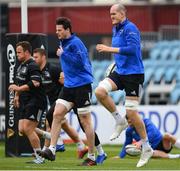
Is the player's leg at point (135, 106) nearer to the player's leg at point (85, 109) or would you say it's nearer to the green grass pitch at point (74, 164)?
the green grass pitch at point (74, 164)

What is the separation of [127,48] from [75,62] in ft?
3.19

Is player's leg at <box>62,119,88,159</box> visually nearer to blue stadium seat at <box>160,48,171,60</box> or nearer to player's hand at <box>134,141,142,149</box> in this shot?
player's hand at <box>134,141,142,149</box>

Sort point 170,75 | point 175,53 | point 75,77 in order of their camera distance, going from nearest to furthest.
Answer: point 75,77
point 170,75
point 175,53

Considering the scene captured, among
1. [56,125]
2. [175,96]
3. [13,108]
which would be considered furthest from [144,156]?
[175,96]

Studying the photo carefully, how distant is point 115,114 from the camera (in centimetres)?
1505

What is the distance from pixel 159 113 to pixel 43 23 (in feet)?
42.4

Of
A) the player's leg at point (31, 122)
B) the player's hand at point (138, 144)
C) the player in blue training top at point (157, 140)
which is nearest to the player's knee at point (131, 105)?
the player's leg at point (31, 122)

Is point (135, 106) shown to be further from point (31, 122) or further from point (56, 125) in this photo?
point (31, 122)

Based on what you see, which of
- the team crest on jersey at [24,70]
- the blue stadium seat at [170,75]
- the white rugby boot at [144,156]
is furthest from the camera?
the blue stadium seat at [170,75]

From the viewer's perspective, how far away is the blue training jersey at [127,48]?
14.4 m

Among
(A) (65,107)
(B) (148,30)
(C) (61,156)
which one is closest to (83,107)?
(A) (65,107)

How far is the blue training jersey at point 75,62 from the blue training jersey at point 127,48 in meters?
0.53

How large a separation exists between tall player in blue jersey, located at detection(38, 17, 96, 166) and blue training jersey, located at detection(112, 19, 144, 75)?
553 mm

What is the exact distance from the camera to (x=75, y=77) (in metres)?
15.0
